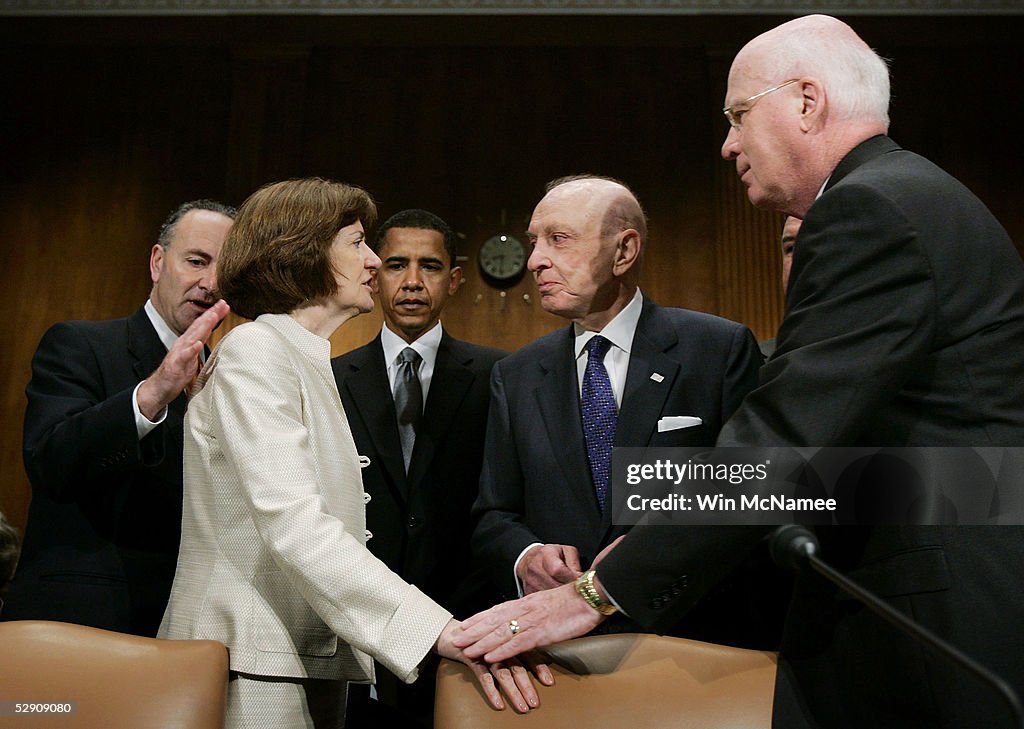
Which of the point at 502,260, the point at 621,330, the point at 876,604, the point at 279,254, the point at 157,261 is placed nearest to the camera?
the point at 876,604

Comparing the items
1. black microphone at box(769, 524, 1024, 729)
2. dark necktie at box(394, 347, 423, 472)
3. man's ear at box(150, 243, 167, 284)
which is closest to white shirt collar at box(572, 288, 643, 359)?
dark necktie at box(394, 347, 423, 472)

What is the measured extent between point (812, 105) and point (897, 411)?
60 cm

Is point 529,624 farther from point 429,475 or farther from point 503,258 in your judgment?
point 503,258

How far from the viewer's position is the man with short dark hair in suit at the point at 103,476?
7.29ft

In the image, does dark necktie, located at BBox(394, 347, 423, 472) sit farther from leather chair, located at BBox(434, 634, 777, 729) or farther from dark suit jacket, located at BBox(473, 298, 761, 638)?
leather chair, located at BBox(434, 634, 777, 729)

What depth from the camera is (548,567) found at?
6.68 feet

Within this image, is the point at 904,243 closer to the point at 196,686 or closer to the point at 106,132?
the point at 196,686

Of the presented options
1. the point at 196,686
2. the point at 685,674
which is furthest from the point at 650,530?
the point at 196,686

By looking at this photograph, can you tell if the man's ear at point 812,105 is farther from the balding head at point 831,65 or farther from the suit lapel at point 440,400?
the suit lapel at point 440,400

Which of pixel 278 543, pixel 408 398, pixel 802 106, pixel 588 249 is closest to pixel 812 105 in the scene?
pixel 802 106

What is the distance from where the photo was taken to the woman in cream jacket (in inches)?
59.8

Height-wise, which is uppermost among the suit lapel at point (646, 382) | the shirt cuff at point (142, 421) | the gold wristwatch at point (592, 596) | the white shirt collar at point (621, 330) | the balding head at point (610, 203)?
the balding head at point (610, 203)

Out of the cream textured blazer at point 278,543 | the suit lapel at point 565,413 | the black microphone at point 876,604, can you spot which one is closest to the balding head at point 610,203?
the suit lapel at point 565,413

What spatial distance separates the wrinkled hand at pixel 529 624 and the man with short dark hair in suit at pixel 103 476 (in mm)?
1031
